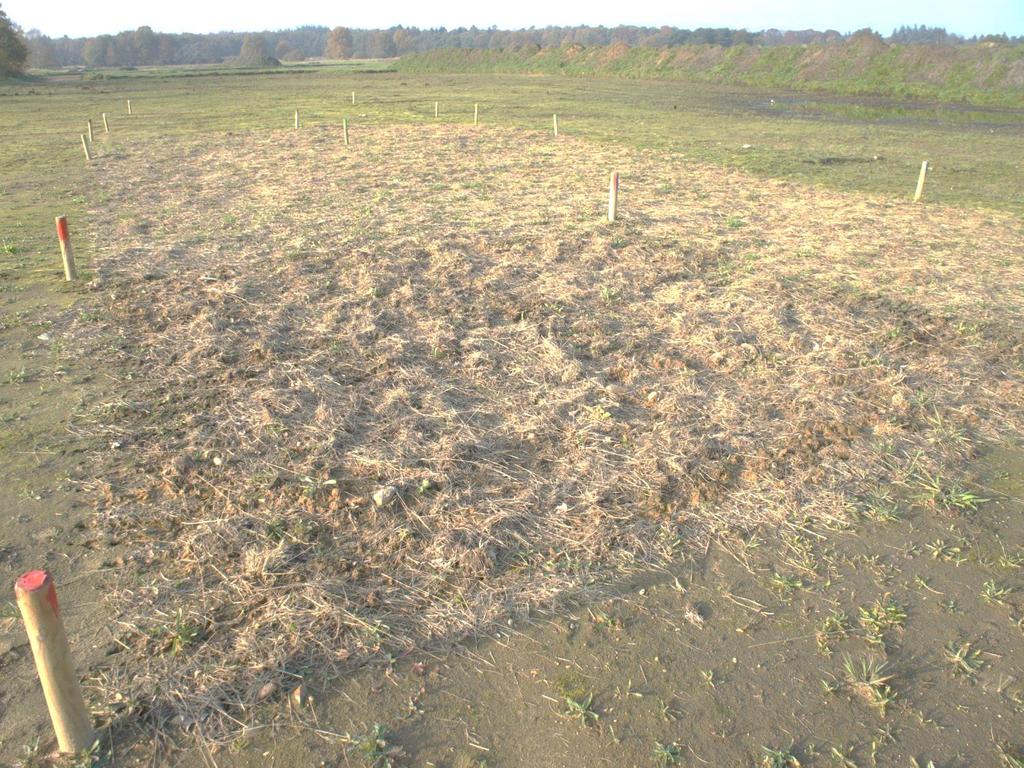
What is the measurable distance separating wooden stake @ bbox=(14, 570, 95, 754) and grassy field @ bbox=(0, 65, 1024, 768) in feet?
0.55

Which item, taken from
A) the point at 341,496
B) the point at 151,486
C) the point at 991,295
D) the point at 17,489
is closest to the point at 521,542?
the point at 341,496

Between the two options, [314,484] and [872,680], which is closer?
[872,680]

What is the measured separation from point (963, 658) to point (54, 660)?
387 centimetres

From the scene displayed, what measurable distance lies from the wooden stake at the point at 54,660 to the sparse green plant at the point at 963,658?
12.3 feet

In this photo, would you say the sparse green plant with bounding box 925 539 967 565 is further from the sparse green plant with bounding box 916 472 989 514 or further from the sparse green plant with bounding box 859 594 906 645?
the sparse green plant with bounding box 859 594 906 645

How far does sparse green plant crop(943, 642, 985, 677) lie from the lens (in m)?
3.26

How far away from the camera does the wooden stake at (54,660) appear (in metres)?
2.31

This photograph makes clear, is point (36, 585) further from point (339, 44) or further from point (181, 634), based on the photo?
point (339, 44)

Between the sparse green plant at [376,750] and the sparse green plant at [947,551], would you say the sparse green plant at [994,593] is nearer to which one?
the sparse green plant at [947,551]

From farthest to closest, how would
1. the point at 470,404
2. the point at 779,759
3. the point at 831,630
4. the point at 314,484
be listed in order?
the point at 470,404
the point at 314,484
the point at 831,630
the point at 779,759

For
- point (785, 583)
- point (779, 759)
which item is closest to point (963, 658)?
point (785, 583)

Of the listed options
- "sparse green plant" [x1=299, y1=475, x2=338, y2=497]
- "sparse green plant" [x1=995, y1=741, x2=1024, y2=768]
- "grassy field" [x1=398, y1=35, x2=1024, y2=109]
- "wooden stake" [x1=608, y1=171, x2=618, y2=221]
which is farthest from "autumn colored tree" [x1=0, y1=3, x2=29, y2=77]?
"sparse green plant" [x1=995, y1=741, x2=1024, y2=768]

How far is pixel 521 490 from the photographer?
4453mm

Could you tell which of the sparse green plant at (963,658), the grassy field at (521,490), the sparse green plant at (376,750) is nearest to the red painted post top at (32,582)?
the grassy field at (521,490)
